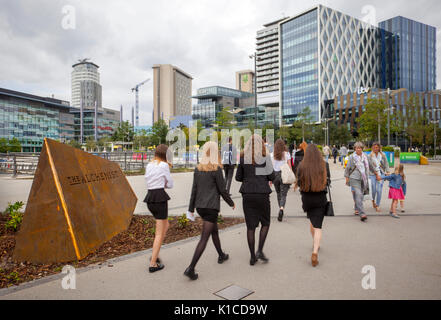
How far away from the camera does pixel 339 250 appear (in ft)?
15.9

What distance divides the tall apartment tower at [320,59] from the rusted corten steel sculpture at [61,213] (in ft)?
317

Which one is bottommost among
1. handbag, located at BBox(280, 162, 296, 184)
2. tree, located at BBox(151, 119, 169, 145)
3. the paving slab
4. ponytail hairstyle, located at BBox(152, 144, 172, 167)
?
the paving slab

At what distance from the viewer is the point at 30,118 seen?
327 ft

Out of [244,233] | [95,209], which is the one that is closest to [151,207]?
[95,209]

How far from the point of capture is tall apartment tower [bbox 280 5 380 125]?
312 ft

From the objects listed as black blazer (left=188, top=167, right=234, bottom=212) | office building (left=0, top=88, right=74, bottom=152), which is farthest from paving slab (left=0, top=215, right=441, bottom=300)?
office building (left=0, top=88, right=74, bottom=152)

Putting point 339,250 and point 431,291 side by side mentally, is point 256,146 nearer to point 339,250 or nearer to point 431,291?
point 339,250

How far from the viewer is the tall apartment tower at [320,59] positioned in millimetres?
95188

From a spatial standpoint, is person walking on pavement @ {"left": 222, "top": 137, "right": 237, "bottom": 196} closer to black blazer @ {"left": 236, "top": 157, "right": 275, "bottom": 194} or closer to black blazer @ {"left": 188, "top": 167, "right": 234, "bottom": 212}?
black blazer @ {"left": 236, "top": 157, "right": 275, "bottom": 194}

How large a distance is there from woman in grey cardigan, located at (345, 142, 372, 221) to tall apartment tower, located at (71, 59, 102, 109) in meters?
187

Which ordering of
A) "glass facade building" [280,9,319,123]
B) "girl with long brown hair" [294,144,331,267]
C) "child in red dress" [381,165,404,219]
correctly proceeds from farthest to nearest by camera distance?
"glass facade building" [280,9,319,123] → "child in red dress" [381,165,404,219] → "girl with long brown hair" [294,144,331,267]

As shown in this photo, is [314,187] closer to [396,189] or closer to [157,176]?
[157,176]

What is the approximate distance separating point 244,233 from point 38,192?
3.68 m

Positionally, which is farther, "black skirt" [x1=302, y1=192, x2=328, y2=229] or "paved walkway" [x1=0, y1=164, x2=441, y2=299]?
"black skirt" [x1=302, y1=192, x2=328, y2=229]
